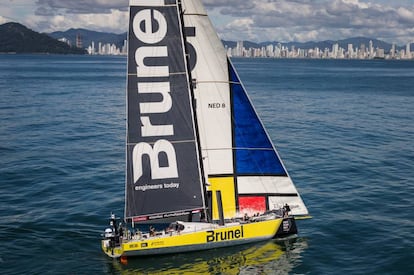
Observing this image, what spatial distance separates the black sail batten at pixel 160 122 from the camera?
2584 cm

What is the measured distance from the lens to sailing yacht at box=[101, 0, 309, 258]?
26.2 metres

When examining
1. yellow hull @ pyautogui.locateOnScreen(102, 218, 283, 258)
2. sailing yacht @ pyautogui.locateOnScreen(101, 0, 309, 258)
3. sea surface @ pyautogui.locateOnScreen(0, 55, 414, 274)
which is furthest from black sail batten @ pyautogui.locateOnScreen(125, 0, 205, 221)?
sea surface @ pyautogui.locateOnScreen(0, 55, 414, 274)

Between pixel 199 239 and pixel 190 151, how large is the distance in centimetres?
474

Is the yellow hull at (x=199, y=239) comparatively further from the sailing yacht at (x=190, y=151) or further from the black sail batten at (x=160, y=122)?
the black sail batten at (x=160, y=122)

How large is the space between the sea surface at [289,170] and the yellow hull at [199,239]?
1.76 feet

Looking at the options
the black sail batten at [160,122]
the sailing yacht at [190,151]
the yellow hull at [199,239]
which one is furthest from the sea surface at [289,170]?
the black sail batten at [160,122]

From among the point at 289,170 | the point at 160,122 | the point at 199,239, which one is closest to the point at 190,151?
the point at 160,122

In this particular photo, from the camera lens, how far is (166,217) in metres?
28.4

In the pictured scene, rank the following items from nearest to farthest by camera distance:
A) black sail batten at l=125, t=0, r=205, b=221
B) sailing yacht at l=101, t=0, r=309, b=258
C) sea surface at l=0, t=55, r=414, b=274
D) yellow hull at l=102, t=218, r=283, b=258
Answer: black sail batten at l=125, t=0, r=205, b=221 < sailing yacht at l=101, t=0, r=309, b=258 < yellow hull at l=102, t=218, r=283, b=258 < sea surface at l=0, t=55, r=414, b=274

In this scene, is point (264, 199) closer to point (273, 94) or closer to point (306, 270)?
point (306, 270)

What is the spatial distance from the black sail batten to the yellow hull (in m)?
1.39

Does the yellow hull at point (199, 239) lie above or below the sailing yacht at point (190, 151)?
below

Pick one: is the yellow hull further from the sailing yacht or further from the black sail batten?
the black sail batten

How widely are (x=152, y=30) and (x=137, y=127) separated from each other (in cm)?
497
